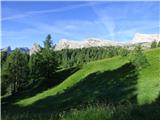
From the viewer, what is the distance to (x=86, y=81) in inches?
2515

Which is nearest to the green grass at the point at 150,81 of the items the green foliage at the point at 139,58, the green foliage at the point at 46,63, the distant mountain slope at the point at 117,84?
the distant mountain slope at the point at 117,84

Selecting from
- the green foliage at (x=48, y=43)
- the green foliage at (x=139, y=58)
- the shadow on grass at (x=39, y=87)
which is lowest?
the shadow on grass at (x=39, y=87)

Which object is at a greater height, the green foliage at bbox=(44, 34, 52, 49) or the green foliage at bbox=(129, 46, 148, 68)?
the green foliage at bbox=(44, 34, 52, 49)

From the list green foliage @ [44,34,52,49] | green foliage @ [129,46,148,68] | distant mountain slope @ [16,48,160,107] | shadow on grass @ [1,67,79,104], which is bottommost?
shadow on grass @ [1,67,79,104]

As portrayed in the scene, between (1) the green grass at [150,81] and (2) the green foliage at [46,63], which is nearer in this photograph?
(1) the green grass at [150,81]

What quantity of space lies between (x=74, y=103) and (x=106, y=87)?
8.16 m

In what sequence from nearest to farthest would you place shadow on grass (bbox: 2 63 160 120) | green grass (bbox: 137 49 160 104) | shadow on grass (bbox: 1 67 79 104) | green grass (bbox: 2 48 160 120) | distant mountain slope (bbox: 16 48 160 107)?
green grass (bbox: 137 49 160 104), green grass (bbox: 2 48 160 120), shadow on grass (bbox: 2 63 160 120), distant mountain slope (bbox: 16 48 160 107), shadow on grass (bbox: 1 67 79 104)

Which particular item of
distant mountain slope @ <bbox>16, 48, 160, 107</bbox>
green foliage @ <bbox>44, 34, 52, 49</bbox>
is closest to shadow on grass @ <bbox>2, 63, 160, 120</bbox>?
distant mountain slope @ <bbox>16, 48, 160, 107</bbox>

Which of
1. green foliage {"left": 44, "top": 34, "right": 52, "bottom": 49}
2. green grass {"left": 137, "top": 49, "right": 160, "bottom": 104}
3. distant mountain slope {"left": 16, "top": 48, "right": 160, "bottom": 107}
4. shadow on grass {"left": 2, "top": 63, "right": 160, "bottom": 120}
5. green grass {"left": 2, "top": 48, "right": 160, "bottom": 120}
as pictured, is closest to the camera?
green grass {"left": 137, "top": 49, "right": 160, "bottom": 104}

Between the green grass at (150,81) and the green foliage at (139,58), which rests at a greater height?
the green foliage at (139,58)

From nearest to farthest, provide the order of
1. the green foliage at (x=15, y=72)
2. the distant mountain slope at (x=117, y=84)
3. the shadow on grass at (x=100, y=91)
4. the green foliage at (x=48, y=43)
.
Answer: the distant mountain slope at (x=117, y=84)
the shadow on grass at (x=100, y=91)
the green foliage at (x=15, y=72)
the green foliage at (x=48, y=43)

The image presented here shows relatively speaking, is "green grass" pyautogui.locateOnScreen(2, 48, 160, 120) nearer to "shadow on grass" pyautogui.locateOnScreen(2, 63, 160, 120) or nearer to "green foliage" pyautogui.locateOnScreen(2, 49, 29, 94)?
"shadow on grass" pyautogui.locateOnScreen(2, 63, 160, 120)

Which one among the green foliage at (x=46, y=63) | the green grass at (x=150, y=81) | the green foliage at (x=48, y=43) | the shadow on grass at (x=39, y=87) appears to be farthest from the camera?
the green foliage at (x=48, y=43)

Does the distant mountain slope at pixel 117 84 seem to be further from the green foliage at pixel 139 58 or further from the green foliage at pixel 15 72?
the green foliage at pixel 15 72
